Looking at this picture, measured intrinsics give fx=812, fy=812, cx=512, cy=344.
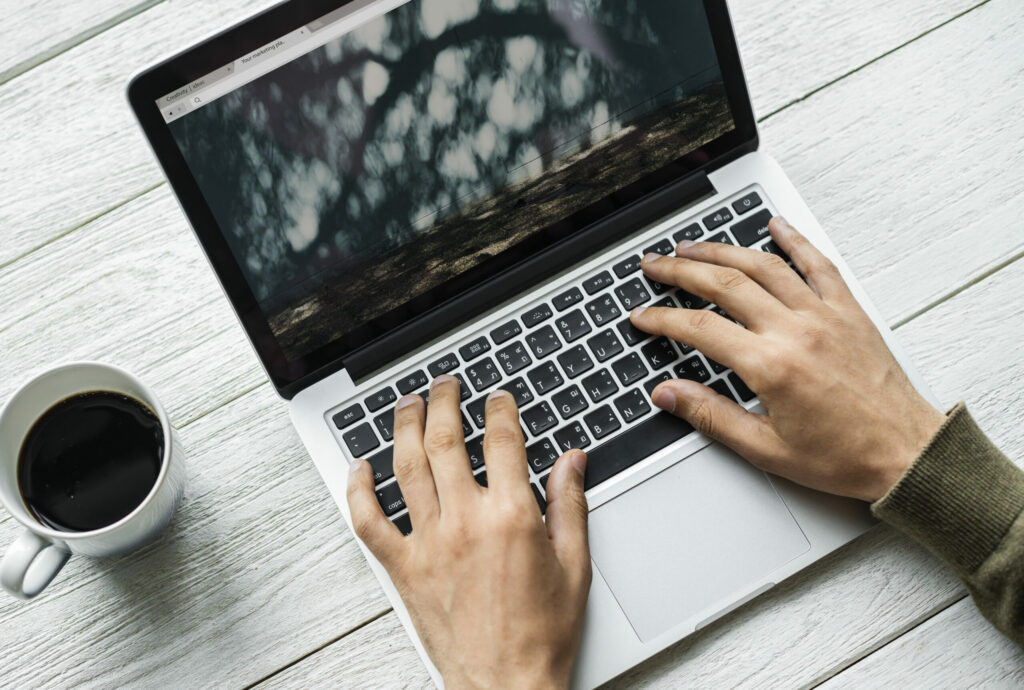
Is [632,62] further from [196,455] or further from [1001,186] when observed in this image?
[196,455]

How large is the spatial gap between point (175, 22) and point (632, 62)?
45cm

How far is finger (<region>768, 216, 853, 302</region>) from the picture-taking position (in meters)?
0.67

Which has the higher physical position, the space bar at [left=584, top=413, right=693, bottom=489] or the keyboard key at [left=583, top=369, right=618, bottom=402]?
the keyboard key at [left=583, top=369, right=618, bottom=402]

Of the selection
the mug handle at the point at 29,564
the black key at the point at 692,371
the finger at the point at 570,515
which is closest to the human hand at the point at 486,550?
the finger at the point at 570,515

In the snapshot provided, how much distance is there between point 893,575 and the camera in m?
0.66

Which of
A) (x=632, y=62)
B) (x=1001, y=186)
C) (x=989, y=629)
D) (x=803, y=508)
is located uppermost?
(x=632, y=62)

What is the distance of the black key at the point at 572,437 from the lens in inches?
25.3

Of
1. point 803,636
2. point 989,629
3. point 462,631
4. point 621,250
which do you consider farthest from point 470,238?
point 989,629

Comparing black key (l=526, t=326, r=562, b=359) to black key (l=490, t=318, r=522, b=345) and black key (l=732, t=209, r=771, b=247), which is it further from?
black key (l=732, t=209, r=771, b=247)

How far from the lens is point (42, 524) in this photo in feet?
2.01

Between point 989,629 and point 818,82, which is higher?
point 818,82

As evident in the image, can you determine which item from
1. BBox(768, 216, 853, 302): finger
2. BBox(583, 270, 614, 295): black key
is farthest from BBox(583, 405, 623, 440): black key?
BBox(768, 216, 853, 302): finger

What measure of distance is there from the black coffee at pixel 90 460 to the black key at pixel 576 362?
322mm

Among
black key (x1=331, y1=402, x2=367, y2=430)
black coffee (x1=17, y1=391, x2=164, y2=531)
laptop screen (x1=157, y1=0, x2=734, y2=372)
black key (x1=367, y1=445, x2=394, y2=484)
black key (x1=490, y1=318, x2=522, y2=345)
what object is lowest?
black key (x1=367, y1=445, x2=394, y2=484)
